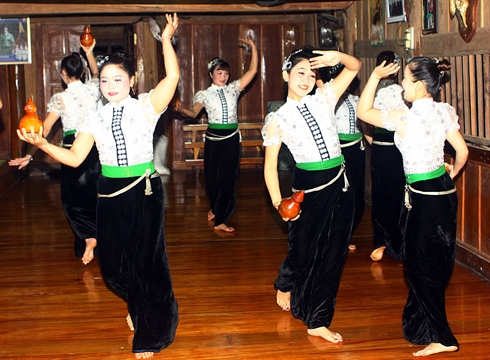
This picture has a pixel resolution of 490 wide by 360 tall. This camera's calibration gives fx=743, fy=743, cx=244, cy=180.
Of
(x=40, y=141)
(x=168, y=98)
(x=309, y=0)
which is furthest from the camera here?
(x=309, y=0)

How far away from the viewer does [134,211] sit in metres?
3.70

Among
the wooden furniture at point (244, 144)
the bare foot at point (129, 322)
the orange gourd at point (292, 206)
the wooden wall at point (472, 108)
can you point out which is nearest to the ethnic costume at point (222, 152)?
the wooden wall at point (472, 108)

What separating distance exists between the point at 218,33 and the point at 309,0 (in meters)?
2.43

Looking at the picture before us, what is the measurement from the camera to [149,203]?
3709 millimetres

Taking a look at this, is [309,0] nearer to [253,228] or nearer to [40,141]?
[253,228]

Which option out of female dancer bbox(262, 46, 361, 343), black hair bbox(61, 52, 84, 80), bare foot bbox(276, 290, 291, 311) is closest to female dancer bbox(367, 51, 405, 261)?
bare foot bbox(276, 290, 291, 311)

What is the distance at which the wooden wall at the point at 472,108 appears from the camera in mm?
5059

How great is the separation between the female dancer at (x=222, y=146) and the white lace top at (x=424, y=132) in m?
3.13

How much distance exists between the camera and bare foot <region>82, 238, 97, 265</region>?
569 centimetres

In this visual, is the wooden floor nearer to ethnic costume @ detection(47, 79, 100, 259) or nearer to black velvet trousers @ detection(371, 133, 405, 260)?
black velvet trousers @ detection(371, 133, 405, 260)

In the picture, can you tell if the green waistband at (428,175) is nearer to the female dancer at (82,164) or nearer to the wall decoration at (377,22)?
the female dancer at (82,164)

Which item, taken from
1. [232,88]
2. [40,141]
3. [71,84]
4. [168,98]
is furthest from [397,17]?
[40,141]

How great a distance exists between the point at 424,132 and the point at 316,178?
0.64 metres

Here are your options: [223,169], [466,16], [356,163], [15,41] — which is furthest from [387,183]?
[15,41]
